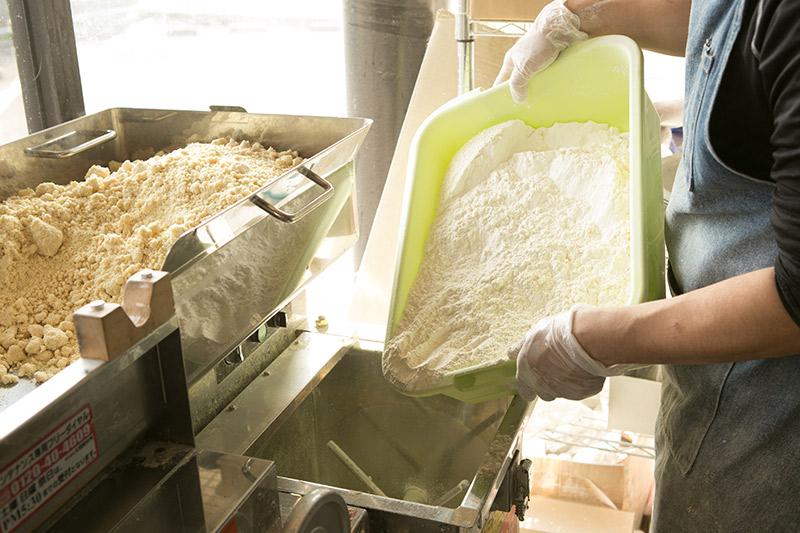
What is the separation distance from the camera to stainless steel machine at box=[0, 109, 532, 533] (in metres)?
0.67

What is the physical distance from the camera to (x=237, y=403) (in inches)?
49.8

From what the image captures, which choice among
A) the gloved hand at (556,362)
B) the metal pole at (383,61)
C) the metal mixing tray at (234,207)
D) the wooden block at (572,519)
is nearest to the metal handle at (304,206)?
the metal mixing tray at (234,207)

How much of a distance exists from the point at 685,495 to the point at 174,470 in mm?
814

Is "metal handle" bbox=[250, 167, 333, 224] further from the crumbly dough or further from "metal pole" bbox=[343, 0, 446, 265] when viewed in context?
"metal pole" bbox=[343, 0, 446, 265]

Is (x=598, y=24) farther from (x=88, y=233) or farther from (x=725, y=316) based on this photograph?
(x=88, y=233)

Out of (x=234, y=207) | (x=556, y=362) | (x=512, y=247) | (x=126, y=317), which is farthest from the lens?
(x=512, y=247)

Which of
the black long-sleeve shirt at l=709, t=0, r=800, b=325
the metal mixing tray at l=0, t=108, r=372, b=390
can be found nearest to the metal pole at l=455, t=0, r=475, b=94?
the metal mixing tray at l=0, t=108, r=372, b=390

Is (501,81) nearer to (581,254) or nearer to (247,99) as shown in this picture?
(581,254)

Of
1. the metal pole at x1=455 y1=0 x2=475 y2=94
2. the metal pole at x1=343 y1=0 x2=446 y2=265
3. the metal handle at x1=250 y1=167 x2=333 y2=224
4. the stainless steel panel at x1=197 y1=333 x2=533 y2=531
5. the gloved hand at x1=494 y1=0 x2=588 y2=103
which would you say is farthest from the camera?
the metal pole at x1=343 y1=0 x2=446 y2=265

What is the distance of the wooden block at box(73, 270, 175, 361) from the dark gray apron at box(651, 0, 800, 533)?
0.73m

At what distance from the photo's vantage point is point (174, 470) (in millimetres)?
787

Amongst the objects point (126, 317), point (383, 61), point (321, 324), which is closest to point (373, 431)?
point (321, 324)

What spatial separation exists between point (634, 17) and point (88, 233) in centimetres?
98

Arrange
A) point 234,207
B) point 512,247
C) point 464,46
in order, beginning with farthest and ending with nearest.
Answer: point 464,46
point 512,247
point 234,207
